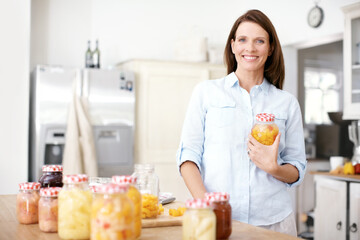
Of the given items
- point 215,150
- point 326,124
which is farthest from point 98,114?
point 326,124

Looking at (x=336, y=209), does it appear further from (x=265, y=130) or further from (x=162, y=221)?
(x=162, y=221)

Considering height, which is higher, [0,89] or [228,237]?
[0,89]

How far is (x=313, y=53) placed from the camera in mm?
6543

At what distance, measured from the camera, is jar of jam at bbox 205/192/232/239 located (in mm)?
1234

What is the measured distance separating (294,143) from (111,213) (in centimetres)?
95

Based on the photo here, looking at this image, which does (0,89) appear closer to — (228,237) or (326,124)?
(228,237)

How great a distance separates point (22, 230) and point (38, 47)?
3.50m

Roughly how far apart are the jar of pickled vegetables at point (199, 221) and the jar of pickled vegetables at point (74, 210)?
0.28m

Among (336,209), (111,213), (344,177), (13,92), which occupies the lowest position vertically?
(336,209)

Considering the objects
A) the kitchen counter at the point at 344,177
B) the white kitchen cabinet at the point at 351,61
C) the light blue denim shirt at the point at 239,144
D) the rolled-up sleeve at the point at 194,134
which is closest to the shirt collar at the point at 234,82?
the light blue denim shirt at the point at 239,144

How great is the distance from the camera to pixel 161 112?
462 centimetres

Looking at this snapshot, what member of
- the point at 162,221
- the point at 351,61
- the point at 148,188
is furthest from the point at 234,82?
the point at 351,61

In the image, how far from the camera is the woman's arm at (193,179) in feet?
5.41

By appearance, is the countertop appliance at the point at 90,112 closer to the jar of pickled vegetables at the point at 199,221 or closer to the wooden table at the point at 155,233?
the wooden table at the point at 155,233
